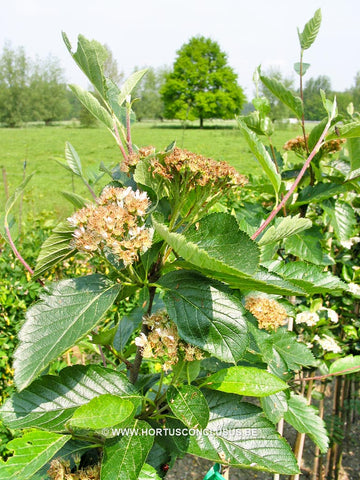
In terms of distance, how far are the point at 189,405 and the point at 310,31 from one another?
0.85m

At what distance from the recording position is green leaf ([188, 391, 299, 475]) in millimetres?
731

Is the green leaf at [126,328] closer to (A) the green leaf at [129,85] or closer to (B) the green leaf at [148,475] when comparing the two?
(B) the green leaf at [148,475]

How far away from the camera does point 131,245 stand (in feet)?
2.19

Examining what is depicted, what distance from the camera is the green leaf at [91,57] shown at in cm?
71

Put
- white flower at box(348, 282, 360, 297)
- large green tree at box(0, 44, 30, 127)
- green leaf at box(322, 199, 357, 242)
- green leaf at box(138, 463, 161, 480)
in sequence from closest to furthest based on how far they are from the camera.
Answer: green leaf at box(138, 463, 161, 480), green leaf at box(322, 199, 357, 242), white flower at box(348, 282, 360, 297), large green tree at box(0, 44, 30, 127)

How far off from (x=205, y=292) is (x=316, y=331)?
1.59 metres

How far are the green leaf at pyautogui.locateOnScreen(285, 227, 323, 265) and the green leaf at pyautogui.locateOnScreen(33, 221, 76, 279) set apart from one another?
75cm

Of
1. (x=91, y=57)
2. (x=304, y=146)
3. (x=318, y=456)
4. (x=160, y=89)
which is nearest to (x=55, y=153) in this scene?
(x=318, y=456)

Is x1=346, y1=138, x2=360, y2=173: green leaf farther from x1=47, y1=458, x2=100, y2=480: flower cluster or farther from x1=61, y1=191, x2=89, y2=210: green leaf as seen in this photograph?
x1=47, y1=458, x2=100, y2=480: flower cluster

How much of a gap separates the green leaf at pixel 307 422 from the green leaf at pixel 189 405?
0.47 m

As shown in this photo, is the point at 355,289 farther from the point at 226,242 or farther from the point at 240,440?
the point at 226,242

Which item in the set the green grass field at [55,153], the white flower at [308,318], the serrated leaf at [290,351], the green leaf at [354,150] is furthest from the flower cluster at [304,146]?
the green grass field at [55,153]

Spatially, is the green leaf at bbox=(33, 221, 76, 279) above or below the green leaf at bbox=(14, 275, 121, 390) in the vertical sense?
above

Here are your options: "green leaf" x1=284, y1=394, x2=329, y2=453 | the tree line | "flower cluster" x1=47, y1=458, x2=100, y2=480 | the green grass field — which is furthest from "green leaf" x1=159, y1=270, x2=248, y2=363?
the tree line
